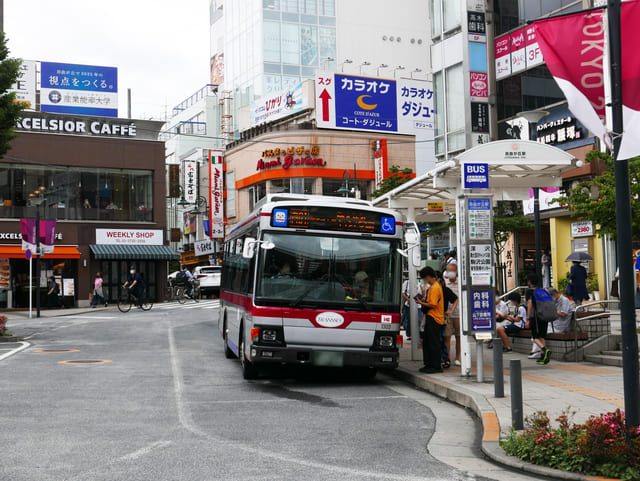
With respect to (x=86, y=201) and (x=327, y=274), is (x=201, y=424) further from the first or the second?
(x=86, y=201)

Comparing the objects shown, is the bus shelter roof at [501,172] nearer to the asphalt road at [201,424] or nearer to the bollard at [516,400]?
the asphalt road at [201,424]

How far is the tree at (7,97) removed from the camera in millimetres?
20406

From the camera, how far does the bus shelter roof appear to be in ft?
37.0

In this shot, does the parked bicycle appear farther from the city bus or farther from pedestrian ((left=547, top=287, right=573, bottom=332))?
the city bus

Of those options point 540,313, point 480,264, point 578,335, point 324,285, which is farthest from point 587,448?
point 578,335

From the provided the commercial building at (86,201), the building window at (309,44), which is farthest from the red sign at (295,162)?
the commercial building at (86,201)

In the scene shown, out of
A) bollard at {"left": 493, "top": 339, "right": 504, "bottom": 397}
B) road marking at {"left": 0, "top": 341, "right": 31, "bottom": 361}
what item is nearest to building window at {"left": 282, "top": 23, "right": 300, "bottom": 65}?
road marking at {"left": 0, "top": 341, "right": 31, "bottom": 361}

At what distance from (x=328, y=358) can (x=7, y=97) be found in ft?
45.4

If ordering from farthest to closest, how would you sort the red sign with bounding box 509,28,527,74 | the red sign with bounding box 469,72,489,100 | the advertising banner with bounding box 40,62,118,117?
the advertising banner with bounding box 40,62,118,117, the red sign with bounding box 469,72,489,100, the red sign with bounding box 509,28,527,74

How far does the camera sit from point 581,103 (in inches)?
252

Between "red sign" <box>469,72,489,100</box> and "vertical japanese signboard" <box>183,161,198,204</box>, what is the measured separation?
37170 millimetres

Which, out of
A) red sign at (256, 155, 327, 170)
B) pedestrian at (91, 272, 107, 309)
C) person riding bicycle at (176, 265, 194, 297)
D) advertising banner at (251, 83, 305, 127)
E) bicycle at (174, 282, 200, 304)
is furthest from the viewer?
advertising banner at (251, 83, 305, 127)

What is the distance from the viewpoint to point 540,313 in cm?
1355

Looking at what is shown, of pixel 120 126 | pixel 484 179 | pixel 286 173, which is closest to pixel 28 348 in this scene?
pixel 484 179
